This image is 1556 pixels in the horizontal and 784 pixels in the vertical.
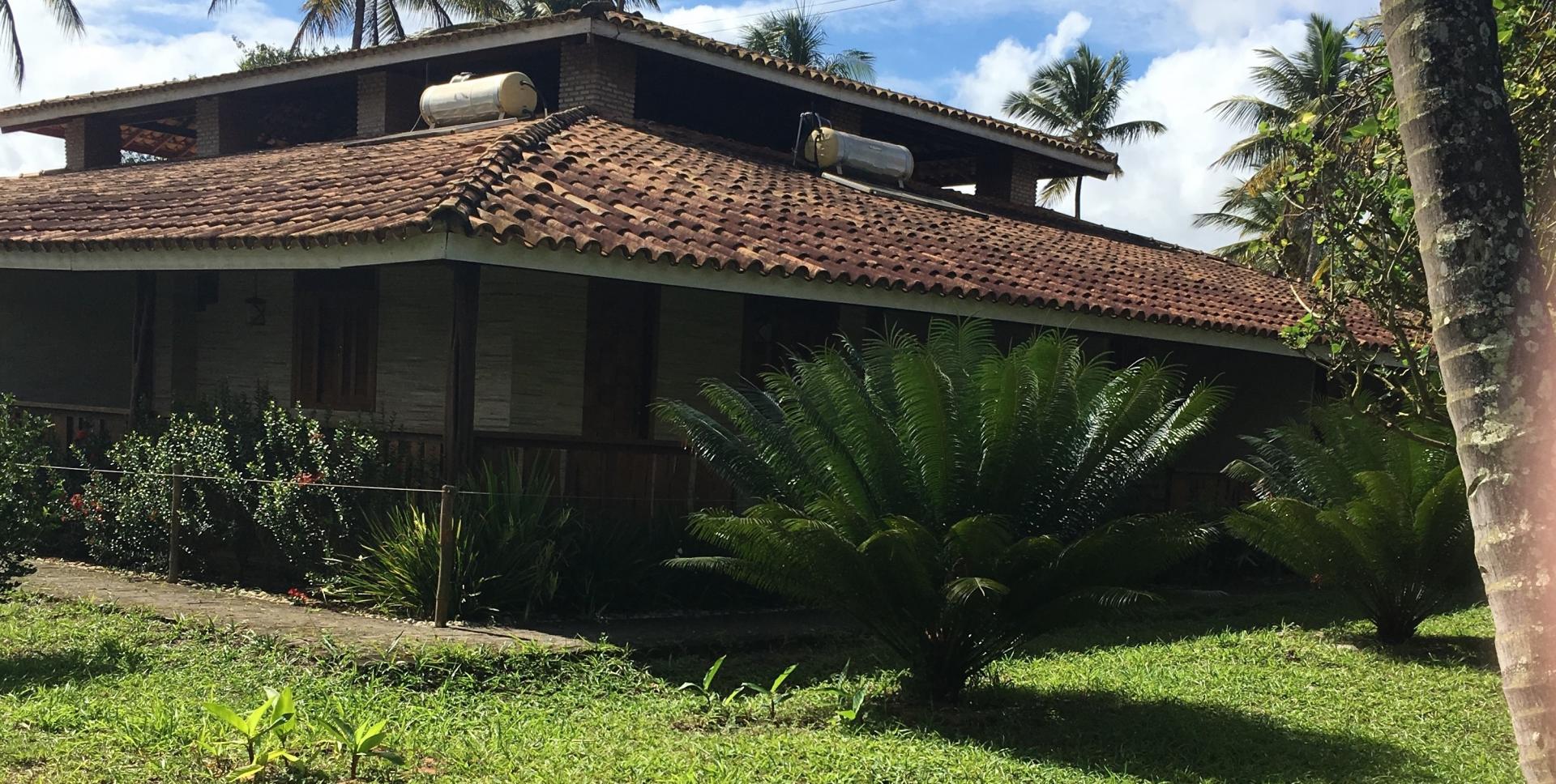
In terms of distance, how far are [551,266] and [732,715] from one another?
329 centimetres

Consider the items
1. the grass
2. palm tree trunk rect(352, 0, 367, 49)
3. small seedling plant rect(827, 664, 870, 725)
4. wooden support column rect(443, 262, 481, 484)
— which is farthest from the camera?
palm tree trunk rect(352, 0, 367, 49)

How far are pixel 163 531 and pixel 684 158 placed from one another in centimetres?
579

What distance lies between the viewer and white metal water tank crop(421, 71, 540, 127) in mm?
14602

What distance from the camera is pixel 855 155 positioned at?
53.3ft

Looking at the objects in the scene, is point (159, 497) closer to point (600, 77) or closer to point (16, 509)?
point (16, 509)

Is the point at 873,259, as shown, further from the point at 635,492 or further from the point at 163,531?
the point at 163,531

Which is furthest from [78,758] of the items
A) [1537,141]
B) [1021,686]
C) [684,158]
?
[684,158]

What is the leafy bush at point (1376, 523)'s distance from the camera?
372 inches

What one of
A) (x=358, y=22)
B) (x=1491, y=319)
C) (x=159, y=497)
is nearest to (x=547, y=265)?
(x=159, y=497)

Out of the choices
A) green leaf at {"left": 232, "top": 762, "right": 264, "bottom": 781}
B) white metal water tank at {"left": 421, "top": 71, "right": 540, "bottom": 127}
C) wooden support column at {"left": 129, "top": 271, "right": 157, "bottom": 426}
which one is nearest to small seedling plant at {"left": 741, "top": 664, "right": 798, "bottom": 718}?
green leaf at {"left": 232, "top": 762, "right": 264, "bottom": 781}

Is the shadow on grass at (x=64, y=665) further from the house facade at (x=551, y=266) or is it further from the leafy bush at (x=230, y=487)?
the house facade at (x=551, y=266)

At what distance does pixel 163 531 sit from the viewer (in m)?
10.9

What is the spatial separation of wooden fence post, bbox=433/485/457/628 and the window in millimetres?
3963

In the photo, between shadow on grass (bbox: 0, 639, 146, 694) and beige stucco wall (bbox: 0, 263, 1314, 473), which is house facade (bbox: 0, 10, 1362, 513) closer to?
beige stucco wall (bbox: 0, 263, 1314, 473)
